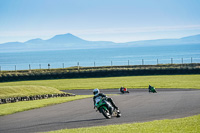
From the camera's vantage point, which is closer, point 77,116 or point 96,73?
point 77,116

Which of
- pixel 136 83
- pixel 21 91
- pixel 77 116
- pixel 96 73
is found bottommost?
pixel 77 116

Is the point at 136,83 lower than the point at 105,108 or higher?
lower

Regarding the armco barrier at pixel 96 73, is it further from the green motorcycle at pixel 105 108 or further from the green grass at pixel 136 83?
the green motorcycle at pixel 105 108

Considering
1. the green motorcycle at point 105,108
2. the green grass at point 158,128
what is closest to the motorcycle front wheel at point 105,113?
the green motorcycle at point 105,108

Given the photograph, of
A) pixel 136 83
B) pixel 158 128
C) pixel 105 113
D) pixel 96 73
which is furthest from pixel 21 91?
pixel 96 73

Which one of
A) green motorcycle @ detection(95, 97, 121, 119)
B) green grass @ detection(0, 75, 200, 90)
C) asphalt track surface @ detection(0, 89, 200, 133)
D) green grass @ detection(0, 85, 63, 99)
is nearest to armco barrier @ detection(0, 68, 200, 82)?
green grass @ detection(0, 75, 200, 90)

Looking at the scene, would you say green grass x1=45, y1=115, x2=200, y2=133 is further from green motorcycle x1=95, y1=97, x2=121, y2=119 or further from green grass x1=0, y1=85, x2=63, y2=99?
green grass x1=0, y1=85, x2=63, y2=99

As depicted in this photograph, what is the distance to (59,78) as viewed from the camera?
54.7 m

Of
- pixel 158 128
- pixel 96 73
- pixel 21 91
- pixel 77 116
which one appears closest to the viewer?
pixel 158 128

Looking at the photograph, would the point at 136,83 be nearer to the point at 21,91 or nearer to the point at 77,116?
the point at 21,91

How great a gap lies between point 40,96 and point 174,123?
52.4ft

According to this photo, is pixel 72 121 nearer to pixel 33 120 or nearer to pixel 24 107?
pixel 33 120

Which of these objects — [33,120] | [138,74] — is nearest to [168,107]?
[33,120]

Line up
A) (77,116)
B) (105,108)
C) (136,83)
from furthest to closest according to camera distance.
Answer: (136,83) → (77,116) → (105,108)
